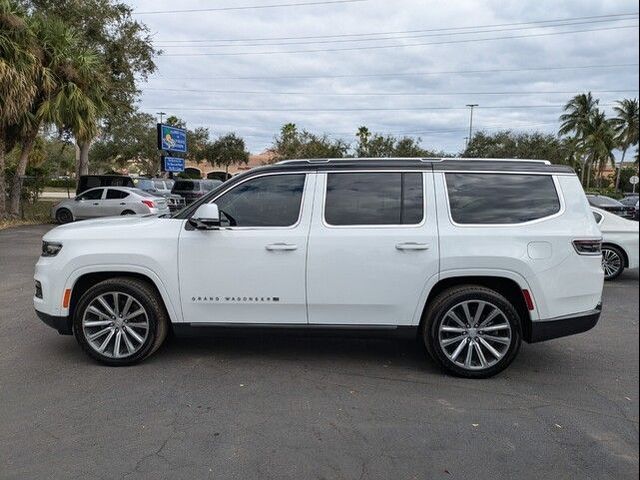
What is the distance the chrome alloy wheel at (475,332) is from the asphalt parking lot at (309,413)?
0.23 metres

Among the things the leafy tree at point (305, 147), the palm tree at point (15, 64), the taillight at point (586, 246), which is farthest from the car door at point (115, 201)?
the leafy tree at point (305, 147)

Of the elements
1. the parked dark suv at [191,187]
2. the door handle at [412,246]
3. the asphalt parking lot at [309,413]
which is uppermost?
the parked dark suv at [191,187]

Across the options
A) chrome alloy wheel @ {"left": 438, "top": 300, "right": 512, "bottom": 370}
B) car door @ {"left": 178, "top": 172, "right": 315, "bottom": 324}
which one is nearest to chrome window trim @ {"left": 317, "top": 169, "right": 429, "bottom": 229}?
car door @ {"left": 178, "top": 172, "right": 315, "bottom": 324}

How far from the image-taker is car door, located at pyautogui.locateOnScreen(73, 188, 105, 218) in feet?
58.7

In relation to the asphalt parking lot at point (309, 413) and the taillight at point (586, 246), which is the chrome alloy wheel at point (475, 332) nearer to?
the asphalt parking lot at point (309, 413)

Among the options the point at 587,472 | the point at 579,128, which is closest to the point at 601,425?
the point at 587,472

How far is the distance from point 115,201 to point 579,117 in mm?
50707

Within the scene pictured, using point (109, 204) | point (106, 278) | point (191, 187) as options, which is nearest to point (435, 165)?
point (106, 278)

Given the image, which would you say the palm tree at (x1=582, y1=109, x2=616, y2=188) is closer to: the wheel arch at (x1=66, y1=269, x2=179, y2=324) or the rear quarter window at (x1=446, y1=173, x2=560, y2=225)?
the rear quarter window at (x1=446, y1=173, x2=560, y2=225)

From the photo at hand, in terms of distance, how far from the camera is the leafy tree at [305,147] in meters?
45.6

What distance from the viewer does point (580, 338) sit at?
5.87m

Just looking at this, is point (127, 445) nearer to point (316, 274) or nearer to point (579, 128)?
point (316, 274)

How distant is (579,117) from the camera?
5372cm

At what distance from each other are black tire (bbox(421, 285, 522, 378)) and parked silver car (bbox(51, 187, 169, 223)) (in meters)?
14.2
